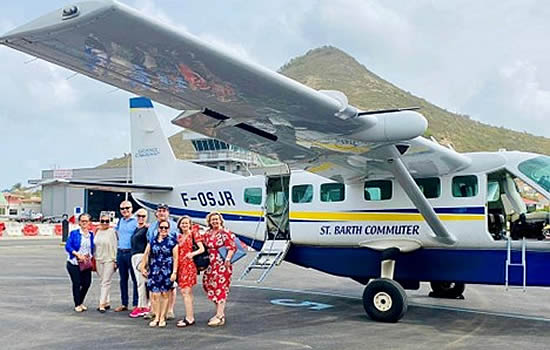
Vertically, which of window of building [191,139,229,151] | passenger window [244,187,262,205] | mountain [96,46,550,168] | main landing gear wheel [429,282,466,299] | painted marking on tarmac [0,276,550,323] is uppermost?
mountain [96,46,550,168]

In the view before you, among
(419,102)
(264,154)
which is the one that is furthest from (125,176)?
(419,102)

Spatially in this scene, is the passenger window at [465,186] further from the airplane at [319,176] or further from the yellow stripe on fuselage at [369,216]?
the yellow stripe on fuselage at [369,216]

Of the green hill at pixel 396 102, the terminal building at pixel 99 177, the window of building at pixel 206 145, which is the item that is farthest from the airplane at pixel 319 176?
the green hill at pixel 396 102

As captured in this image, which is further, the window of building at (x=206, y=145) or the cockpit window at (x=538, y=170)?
the window of building at (x=206, y=145)

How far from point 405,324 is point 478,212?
7.07 feet

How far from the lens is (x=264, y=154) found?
31.2 ft

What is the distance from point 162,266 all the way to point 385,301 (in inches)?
139

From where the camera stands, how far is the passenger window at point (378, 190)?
10.6 m

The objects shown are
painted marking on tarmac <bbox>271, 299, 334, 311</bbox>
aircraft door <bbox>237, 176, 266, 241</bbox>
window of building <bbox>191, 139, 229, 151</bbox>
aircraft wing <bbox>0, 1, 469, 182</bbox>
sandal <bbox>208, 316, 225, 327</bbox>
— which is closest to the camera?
aircraft wing <bbox>0, 1, 469, 182</bbox>

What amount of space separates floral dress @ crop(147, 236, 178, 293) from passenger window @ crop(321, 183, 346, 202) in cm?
347

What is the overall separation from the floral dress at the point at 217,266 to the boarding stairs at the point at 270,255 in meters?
1.65

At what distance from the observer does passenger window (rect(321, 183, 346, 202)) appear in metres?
11.1

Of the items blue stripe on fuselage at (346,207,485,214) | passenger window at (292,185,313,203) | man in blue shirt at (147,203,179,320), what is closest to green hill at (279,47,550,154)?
passenger window at (292,185,313,203)

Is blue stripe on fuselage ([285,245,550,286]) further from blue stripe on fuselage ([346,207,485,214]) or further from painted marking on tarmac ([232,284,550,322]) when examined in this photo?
painted marking on tarmac ([232,284,550,322])
